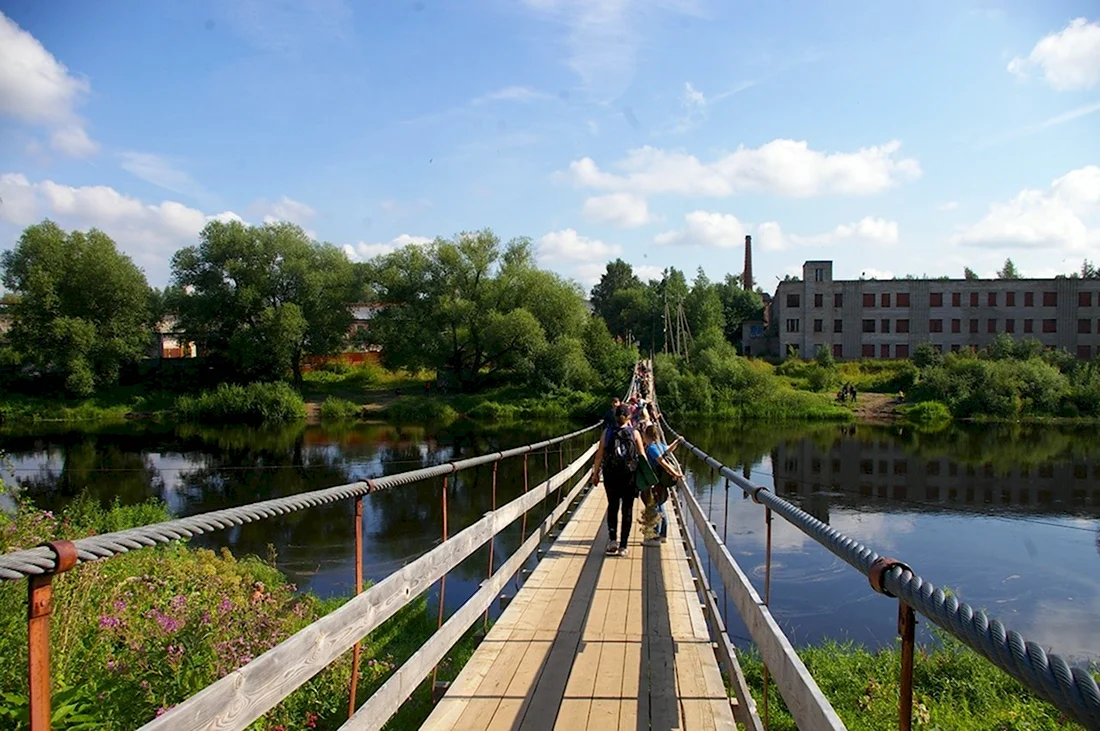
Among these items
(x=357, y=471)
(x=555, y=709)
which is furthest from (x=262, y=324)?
(x=555, y=709)

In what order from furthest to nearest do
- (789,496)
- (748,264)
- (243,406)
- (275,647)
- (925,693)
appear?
1. (748,264)
2. (243,406)
3. (789,496)
4. (925,693)
5. (275,647)

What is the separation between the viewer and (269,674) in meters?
1.93

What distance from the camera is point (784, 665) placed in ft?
7.82

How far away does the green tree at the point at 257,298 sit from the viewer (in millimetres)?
39312

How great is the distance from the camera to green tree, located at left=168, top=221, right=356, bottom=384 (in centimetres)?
3931

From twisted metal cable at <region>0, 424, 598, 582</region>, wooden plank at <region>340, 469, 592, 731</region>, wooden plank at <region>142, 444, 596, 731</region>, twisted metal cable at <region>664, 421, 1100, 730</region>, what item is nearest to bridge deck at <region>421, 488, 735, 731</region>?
wooden plank at <region>340, 469, 592, 731</region>

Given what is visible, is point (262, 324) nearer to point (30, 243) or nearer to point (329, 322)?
point (329, 322)

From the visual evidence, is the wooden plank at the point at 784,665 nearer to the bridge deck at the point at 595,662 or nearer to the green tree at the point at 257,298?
the bridge deck at the point at 595,662

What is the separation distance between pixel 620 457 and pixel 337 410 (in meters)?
33.9

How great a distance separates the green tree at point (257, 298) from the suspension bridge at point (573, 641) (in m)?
35.7

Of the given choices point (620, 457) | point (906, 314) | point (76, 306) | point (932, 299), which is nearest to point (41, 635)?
point (620, 457)

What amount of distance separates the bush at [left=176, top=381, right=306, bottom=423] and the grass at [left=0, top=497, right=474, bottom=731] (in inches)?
1158

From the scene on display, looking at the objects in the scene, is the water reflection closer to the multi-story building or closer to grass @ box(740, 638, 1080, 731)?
grass @ box(740, 638, 1080, 731)

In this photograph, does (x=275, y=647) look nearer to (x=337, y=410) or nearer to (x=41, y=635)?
(x=41, y=635)
